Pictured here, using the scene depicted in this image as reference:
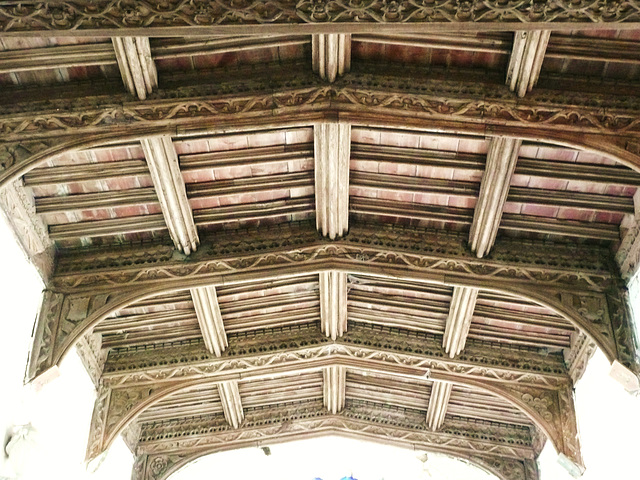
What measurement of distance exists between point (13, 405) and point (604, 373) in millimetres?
8421

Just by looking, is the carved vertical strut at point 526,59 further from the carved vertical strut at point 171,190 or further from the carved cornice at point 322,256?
the carved vertical strut at point 171,190

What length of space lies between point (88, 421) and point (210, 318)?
267 cm

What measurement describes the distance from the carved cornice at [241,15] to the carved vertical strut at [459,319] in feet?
16.3

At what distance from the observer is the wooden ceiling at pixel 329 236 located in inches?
334

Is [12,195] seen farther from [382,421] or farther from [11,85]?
[382,421]

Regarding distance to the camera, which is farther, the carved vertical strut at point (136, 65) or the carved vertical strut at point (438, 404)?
the carved vertical strut at point (438, 404)

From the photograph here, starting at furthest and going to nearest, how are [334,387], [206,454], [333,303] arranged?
[206,454], [334,387], [333,303]

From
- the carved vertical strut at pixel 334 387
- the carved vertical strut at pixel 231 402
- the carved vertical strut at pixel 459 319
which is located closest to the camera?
the carved vertical strut at pixel 459 319

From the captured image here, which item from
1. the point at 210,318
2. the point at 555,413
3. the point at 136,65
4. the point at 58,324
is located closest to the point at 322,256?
the point at 210,318

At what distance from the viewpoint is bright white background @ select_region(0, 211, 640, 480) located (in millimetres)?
9453

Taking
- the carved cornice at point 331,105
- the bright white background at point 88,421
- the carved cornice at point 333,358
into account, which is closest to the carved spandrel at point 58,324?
the bright white background at point 88,421

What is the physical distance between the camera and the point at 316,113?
28.8 feet

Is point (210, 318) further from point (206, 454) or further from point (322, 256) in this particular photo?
point (206, 454)

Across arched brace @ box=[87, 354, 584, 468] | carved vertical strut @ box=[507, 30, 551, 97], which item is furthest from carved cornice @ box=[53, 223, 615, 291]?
carved vertical strut @ box=[507, 30, 551, 97]
